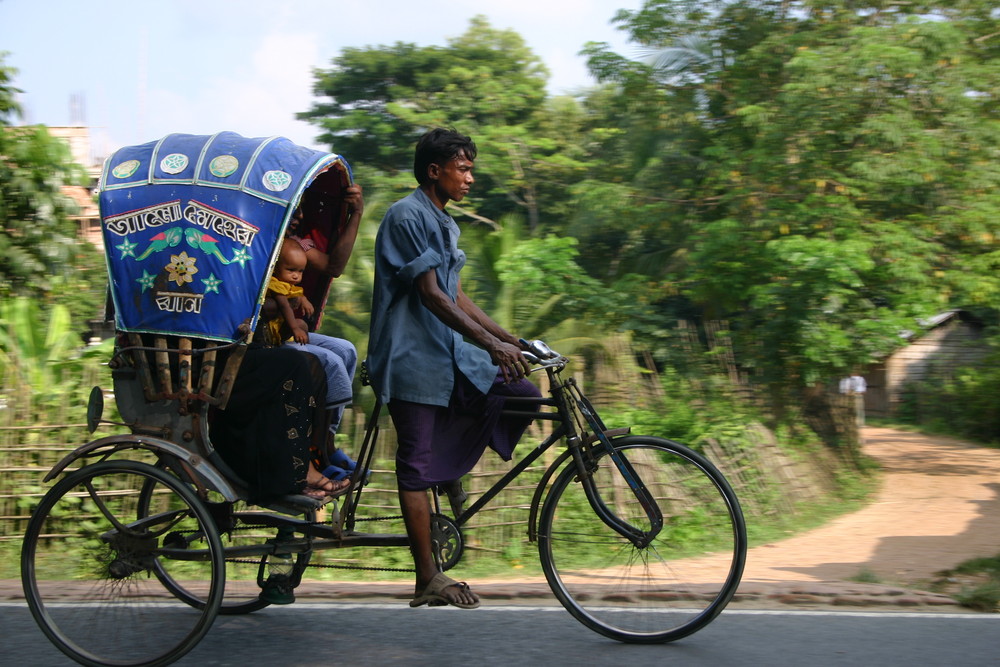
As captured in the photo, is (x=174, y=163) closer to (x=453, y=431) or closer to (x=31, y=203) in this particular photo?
(x=453, y=431)

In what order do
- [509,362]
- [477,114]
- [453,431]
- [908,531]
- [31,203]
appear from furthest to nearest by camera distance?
[477,114], [908,531], [31,203], [453,431], [509,362]

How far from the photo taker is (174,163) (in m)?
3.73

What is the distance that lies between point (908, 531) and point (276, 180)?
24.2ft

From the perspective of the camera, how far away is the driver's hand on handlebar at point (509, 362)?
363 cm

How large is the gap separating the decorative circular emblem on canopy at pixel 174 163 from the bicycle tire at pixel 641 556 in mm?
1875

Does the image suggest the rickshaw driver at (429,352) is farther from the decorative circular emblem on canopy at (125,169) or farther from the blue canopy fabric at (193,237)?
the decorative circular emblem on canopy at (125,169)

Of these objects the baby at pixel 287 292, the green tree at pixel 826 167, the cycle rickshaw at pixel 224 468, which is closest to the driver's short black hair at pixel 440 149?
the cycle rickshaw at pixel 224 468

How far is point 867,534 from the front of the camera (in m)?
8.41

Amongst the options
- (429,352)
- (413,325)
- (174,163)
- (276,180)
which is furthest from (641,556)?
(174,163)

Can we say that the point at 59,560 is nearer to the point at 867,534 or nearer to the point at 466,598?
the point at 466,598

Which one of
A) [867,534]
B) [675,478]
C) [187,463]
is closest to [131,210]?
[187,463]

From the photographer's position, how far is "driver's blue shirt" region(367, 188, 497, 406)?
12.2ft

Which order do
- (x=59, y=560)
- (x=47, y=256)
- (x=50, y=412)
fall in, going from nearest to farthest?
(x=59, y=560) → (x=50, y=412) → (x=47, y=256)

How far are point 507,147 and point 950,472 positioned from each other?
27.9ft
